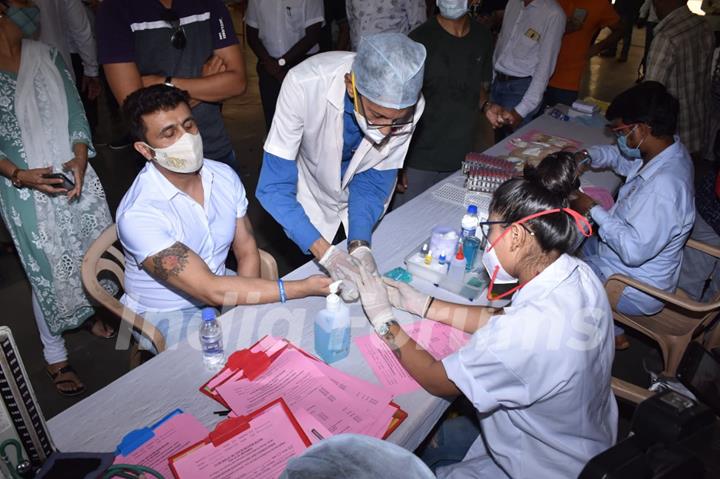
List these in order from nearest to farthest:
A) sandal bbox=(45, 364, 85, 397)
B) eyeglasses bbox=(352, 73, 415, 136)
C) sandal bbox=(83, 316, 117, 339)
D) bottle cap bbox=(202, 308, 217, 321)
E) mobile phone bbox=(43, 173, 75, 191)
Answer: bottle cap bbox=(202, 308, 217, 321), eyeglasses bbox=(352, 73, 415, 136), mobile phone bbox=(43, 173, 75, 191), sandal bbox=(45, 364, 85, 397), sandal bbox=(83, 316, 117, 339)

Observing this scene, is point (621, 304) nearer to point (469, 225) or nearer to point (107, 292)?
point (469, 225)

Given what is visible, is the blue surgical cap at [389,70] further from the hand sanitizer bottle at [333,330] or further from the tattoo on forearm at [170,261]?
the tattoo on forearm at [170,261]

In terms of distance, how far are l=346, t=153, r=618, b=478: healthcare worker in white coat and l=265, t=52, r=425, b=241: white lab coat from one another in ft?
2.49

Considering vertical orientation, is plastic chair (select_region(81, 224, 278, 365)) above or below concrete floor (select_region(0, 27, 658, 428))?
above

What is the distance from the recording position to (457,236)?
81.6 inches

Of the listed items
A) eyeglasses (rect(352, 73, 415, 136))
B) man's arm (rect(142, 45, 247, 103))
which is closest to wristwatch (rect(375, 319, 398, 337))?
eyeglasses (rect(352, 73, 415, 136))

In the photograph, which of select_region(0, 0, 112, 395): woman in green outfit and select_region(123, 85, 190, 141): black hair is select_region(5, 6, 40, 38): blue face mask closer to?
select_region(0, 0, 112, 395): woman in green outfit

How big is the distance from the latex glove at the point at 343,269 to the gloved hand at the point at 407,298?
0.12 meters

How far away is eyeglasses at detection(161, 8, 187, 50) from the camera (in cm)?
228

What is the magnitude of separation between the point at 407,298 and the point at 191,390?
2.44ft

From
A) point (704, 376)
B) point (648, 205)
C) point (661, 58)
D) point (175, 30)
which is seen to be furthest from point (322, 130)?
point (661, 58)

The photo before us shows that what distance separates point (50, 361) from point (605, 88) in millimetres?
7175

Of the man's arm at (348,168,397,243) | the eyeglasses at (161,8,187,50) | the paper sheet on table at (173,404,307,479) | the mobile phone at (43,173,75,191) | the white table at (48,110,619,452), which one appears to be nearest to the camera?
the paper sheet on table at (173,404,307,479)

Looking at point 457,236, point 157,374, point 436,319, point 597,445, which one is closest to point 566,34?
point 457,236
